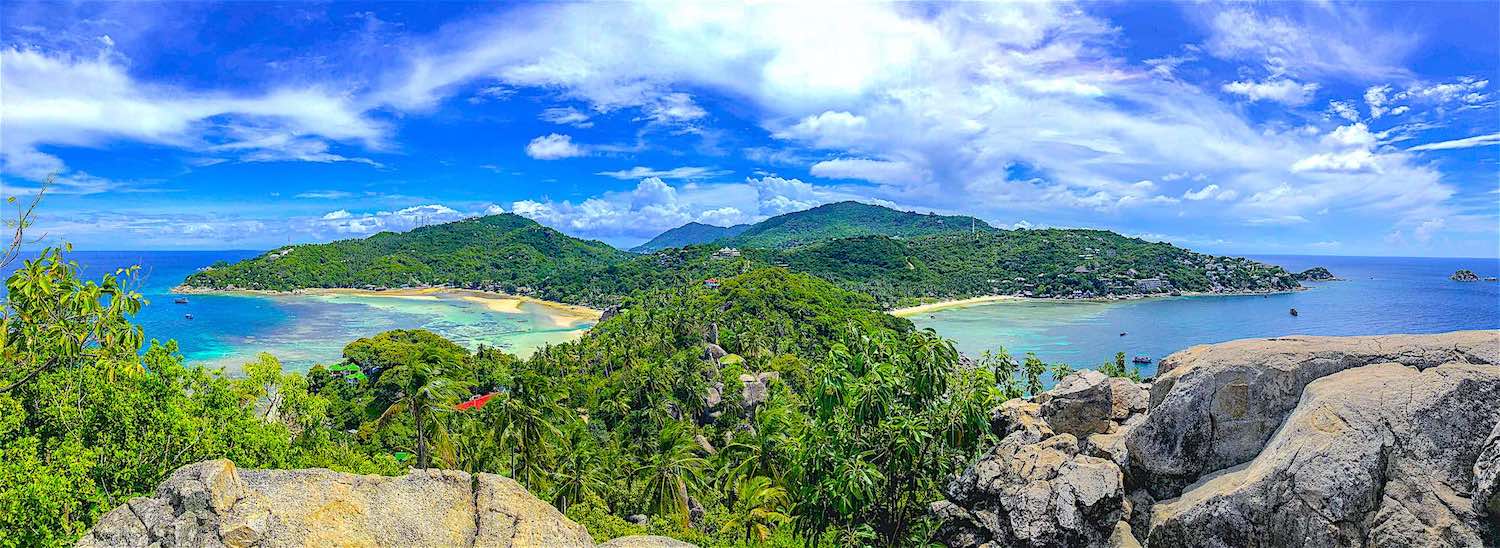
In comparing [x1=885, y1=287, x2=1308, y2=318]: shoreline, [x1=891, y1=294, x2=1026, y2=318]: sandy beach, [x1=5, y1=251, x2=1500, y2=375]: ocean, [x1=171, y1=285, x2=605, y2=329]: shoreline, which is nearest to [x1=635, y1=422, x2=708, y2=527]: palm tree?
[x1=5, y1=251, x2=1500, y2=375]: ocean

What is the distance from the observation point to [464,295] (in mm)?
169375

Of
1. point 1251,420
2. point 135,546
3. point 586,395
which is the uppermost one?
point 1251,420

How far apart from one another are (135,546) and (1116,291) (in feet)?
569

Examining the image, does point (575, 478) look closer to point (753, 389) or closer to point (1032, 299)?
point (753, 389)

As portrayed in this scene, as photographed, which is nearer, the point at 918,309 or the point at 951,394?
the point at 951,394

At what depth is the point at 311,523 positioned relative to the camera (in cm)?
895

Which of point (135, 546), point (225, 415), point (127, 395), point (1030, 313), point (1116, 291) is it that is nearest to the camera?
point (135, 546)

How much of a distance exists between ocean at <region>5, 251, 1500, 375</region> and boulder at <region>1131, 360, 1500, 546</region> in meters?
79.1

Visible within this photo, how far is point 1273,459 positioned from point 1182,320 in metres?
127

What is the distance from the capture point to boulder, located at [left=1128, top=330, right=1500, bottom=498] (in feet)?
38.1

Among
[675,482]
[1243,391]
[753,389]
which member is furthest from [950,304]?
[1243,391]

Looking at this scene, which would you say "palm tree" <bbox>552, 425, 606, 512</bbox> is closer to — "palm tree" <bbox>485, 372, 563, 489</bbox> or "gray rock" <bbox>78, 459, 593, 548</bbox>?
"palm tree" <bbox>485, 372, 563, 489</bbox>

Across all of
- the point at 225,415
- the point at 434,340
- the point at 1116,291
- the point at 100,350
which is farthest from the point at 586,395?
the point at 1116,291

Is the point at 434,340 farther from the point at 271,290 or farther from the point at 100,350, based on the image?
the point at 271,290
